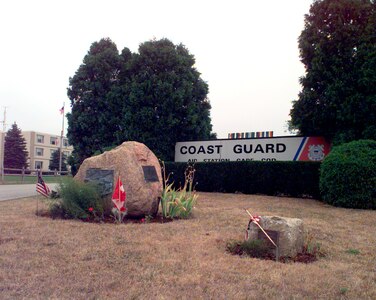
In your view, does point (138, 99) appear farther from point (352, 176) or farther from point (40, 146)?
point (40, 146)

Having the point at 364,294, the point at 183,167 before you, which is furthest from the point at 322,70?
the point at 364,294

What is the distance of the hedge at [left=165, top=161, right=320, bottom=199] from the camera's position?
46.9ft

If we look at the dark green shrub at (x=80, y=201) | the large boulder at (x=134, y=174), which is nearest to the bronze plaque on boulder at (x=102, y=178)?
the large boulder at (x=134, y=174)

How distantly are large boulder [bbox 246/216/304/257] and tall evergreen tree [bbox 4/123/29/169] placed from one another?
57602mm

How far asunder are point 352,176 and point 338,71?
538cm

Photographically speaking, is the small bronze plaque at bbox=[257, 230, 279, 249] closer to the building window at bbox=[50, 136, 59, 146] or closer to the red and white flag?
the red and white flag

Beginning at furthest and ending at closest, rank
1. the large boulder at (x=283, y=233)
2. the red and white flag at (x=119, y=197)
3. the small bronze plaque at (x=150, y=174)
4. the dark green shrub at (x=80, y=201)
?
the small bronze plaque at (x=150, y=174)
the dark green shrub at (x=80, y=201)
the red and white flag at (x=119, y=197)
the large boulder at (x=283, y=233)

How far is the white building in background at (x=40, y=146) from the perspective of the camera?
75.4m

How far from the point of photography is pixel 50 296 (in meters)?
3.86

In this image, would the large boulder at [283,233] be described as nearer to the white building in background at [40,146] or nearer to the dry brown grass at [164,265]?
the dry brown grass at [164,265]

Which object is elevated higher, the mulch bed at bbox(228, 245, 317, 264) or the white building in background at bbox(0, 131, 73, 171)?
the white building in background at bbox(0, 131, 73, 171)

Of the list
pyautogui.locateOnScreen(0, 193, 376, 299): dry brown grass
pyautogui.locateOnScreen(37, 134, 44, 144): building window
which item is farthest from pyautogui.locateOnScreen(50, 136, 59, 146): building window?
pyautogui.locateOnScreen(0, 193, 376, 299): dry brown grass

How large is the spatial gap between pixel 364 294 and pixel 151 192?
6122 mm

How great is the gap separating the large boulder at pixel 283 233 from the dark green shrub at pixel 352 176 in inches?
257
